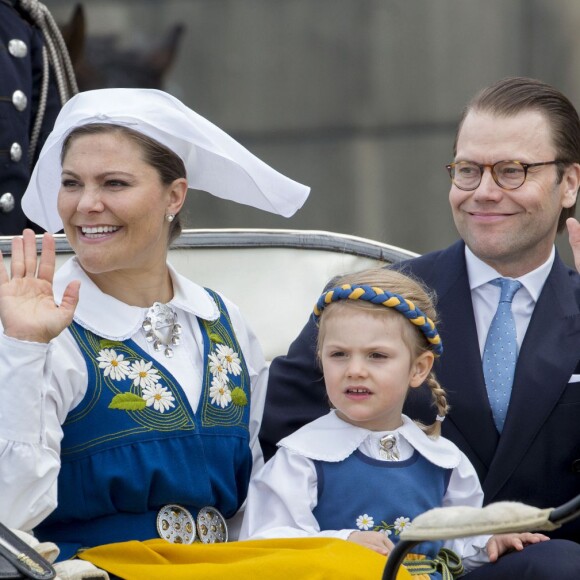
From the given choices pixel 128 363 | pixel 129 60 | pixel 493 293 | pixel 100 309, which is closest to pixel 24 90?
pixel 100 309

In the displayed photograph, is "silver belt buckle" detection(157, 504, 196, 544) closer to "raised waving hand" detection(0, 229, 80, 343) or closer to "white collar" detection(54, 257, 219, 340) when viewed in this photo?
"white collar" detection(54, 257, 219, 340)

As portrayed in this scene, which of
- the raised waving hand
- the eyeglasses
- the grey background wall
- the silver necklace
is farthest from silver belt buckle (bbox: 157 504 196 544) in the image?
the grey background wall

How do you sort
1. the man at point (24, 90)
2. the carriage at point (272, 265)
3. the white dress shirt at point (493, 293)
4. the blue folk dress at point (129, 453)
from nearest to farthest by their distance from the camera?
1. the blue folk dress at point (129, 453)
2. the white dress shirt at point (493, 293)
3. the carriage at point (272, 265)
4. the man at point (24, 90)

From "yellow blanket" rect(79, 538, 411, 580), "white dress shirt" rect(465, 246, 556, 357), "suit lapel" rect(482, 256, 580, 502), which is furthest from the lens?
"white dress shirt" rect(465, 246, 556, 357)

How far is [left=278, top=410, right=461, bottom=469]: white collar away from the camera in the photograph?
287 cm

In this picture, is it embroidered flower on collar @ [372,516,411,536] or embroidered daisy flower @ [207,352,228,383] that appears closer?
embroidered flower on collar @ [372,516,411,536]

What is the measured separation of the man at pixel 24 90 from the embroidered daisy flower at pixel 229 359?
37.4 inches

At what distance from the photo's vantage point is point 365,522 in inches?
110

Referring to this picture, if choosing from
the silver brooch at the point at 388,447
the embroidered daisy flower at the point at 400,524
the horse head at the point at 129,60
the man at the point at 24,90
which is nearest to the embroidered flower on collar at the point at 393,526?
the embroidered daisy flower at the point at 400,524

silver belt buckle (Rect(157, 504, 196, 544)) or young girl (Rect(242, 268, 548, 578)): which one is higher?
young girl (Rect(242, 268, 548, 578))

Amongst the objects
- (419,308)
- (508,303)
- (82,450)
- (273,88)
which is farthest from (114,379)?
(273,88)

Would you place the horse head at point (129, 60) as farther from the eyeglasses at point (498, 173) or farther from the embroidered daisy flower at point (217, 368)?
the embroidered daisy flower at point (217, 368)

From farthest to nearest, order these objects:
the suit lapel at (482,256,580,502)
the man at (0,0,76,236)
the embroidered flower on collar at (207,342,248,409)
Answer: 1. the man at (0,0,76,236)
2. the suit lapel at (482,256,580,502)
3. the embroidered flower on collar at (207,342,248,409)

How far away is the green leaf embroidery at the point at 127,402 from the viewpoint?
2.75 meters
